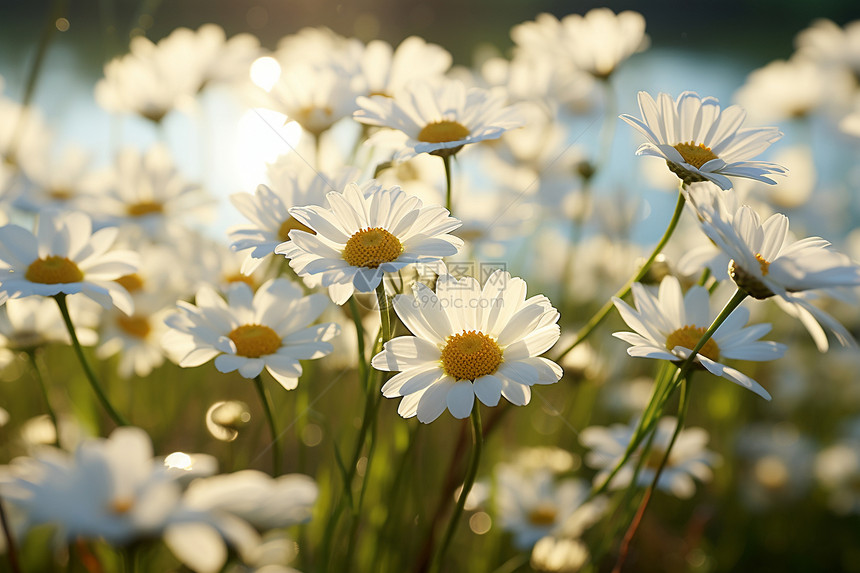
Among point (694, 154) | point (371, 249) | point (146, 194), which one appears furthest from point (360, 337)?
point (146, 194)

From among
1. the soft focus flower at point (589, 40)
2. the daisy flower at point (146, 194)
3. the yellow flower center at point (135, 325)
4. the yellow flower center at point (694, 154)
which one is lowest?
the yellow flower center at point (135, 325)

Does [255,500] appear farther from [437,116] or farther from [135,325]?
[135,325]

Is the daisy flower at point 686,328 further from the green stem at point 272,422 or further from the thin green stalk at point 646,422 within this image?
the green stem at point 272,422

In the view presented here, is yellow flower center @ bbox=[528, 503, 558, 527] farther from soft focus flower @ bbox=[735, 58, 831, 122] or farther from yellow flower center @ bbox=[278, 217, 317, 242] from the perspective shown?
soft focus flower @ bbox=[735, 58, 831, 122]

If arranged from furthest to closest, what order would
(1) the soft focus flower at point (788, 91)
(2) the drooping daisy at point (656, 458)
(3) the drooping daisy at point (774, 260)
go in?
(1) the soft focus flower at point (788, 91)
(2) the drooping daisy at point (656, 458)
(3) the drooping daisy at point (774, 260)

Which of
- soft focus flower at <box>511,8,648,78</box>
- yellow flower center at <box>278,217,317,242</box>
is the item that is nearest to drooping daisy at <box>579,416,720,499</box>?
yellow flower center at <box>278,217,317,242</box>

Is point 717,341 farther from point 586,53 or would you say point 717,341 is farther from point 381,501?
point 586,53

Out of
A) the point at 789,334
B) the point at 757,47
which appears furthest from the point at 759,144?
the point at 757,47

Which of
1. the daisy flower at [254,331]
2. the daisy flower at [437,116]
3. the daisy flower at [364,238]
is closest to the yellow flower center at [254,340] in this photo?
the daisy flower at [254,331]
